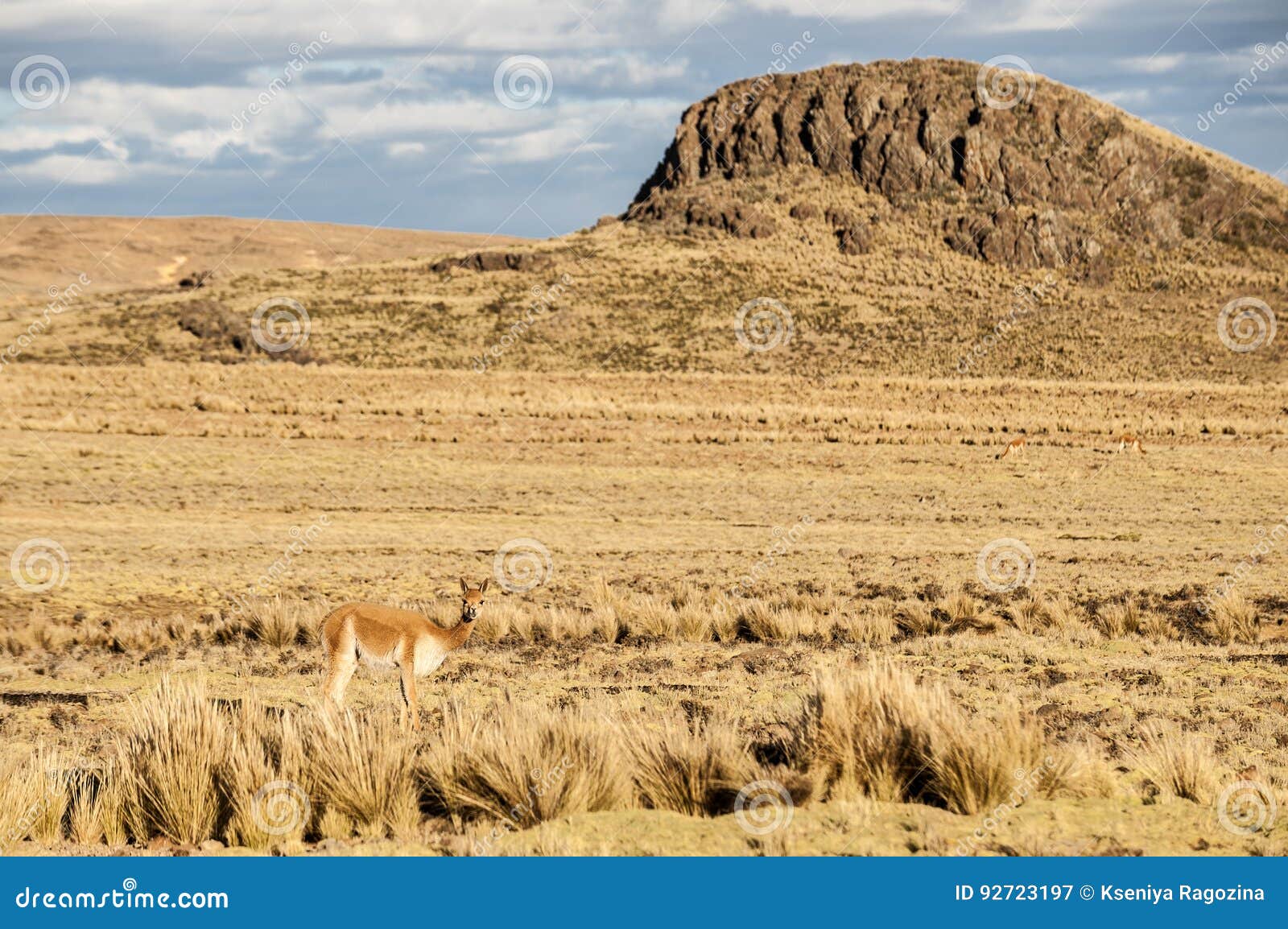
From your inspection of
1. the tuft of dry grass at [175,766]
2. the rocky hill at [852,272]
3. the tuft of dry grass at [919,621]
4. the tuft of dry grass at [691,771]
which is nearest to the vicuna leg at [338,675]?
the tuft of dry grass at [175,766]

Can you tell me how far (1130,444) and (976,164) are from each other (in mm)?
58094

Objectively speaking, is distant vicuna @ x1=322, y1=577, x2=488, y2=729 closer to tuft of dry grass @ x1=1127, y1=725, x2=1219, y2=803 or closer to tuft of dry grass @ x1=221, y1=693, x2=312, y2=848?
tuft of dry grass @ x1=221, y1=693, x2=312, y2=848

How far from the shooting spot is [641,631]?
41.7ft

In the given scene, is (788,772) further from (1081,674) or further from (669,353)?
(669,353)

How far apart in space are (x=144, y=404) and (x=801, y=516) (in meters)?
23.9

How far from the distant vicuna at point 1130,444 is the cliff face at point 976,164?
48.8m

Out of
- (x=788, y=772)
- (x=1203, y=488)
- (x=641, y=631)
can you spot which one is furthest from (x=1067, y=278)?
(x=788, y=772)

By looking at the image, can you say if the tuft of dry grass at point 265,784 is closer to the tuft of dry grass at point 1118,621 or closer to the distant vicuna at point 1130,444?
the tuft of dry grass at point 1118,621

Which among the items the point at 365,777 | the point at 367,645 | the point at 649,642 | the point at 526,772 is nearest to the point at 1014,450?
the point at 649,642

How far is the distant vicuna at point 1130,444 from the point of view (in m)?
31.3

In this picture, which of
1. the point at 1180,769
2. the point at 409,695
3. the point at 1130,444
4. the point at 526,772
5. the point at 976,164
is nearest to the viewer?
the point at 526,772

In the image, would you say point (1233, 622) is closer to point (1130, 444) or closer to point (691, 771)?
point (691, 771)

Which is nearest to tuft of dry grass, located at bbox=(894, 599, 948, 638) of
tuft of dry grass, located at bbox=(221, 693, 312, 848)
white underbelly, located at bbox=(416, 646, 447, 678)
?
white underbelly, located at bbox=(416, 646, 447, 678)

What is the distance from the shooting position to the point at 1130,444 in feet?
106
